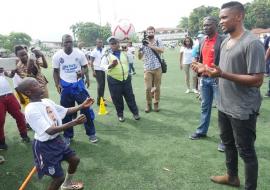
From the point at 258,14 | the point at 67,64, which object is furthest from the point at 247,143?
the point at 258,14

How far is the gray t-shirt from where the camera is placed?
3.14 m

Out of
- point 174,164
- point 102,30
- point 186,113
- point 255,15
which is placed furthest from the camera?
point 102,30

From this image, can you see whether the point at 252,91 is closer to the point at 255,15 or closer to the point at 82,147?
the point at 82,147

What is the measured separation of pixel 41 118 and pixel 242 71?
7.17 ft

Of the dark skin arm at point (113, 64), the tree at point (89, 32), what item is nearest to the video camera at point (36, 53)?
the dark skin arm at point (113, 64)

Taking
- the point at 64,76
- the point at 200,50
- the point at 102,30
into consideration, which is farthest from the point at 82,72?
the point at 102,30

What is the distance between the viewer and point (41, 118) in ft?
11.1

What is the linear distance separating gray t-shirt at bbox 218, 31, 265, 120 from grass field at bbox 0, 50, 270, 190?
1.16 m

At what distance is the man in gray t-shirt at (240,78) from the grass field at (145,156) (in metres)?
0.86

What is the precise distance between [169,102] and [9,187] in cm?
549

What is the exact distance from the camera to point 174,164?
15.6 ft

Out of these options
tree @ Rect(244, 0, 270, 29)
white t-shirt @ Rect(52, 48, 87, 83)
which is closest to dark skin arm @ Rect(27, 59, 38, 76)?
white t-shirt @ Rect(52, 48, 87, 83)

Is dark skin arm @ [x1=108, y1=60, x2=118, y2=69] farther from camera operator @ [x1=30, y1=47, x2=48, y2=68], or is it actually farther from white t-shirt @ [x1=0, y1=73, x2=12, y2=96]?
white t-shirt @ [x1=0, y1=73, x2=12, y2=96]

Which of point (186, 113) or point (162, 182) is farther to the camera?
point (186, 113)
